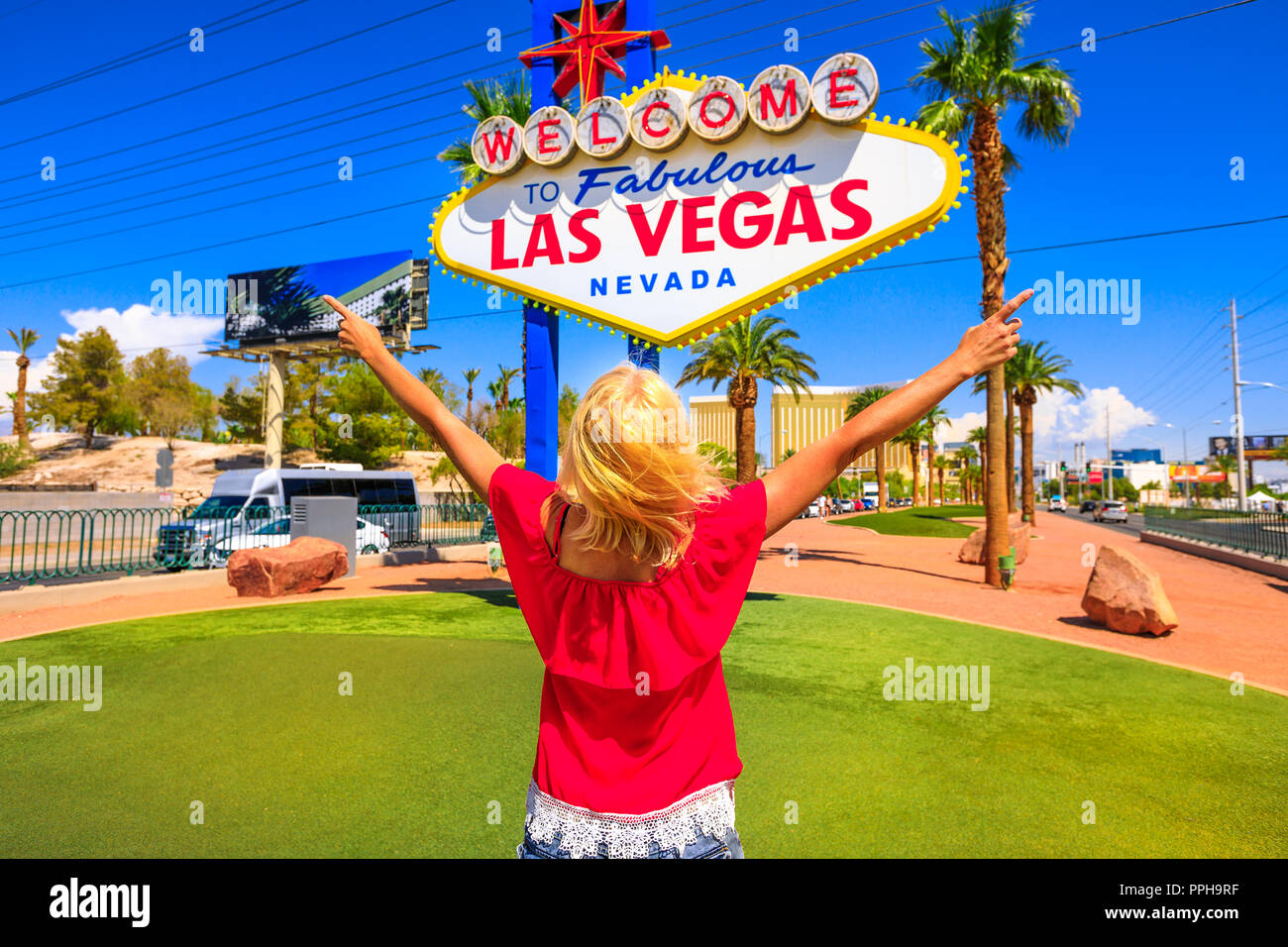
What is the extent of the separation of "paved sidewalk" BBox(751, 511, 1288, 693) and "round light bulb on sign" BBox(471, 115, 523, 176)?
9581 mm

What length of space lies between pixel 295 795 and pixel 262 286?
151ft

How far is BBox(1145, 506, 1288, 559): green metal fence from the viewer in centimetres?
1994

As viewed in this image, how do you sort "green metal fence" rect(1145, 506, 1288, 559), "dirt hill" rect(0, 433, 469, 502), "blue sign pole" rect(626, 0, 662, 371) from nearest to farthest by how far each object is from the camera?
"blue sign pole" rect(626, 0, 662, 371)
"green metal fence" rect(1145, 506, 1288, 559)
"dirt hill" rect(0, 433, 469, 502)

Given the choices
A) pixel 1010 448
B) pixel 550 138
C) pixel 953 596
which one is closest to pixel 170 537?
pixel 550 138

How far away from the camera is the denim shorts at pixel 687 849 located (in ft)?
5.28

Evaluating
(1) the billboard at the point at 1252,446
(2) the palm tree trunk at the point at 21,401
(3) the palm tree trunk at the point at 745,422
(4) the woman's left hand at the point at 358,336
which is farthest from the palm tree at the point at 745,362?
(1) the billboard at the point at 1252,446

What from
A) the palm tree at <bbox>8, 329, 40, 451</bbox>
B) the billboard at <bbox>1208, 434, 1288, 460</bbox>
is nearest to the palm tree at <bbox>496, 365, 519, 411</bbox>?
the palm tree at <bbox>8, 329, 40, 451</bbox>

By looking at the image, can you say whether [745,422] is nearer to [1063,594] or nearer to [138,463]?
[1063,594]

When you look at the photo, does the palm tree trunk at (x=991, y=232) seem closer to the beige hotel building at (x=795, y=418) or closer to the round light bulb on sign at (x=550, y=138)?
the round light bulb on sign at (x=550, y=138)

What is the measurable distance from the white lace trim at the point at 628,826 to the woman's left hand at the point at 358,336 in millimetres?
1307

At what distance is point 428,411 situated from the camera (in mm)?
1996

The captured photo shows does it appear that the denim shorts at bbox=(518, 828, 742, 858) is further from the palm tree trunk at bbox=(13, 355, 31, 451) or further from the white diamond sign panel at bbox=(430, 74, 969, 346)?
the palm tree trunk at bbox=(13, 355, 31, 451)

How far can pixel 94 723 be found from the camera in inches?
238
